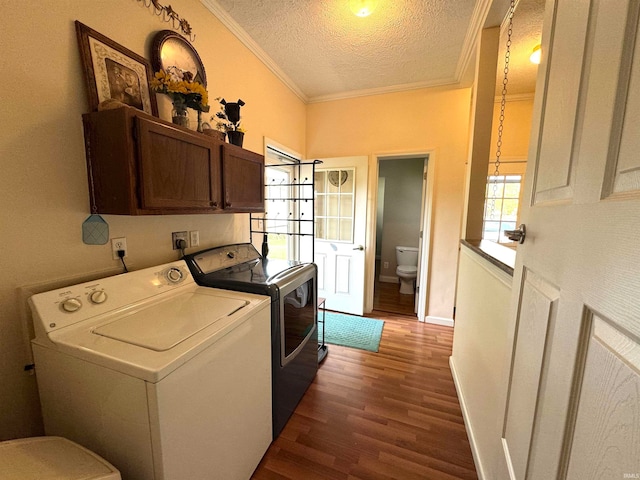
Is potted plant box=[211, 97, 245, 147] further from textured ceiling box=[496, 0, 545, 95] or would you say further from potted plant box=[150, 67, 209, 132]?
textured ceiling box=[496, 0, 545, 95]

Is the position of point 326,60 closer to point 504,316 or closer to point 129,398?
point 504,316

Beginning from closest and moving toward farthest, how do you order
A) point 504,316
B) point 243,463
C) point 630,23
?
point 630,23 < point 504,316 < point 243,463

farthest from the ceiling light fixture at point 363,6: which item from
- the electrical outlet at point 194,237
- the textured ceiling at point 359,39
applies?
the electrical outlet at point 194,237

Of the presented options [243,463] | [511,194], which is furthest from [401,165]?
[243,463]

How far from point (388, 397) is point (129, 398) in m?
1.61

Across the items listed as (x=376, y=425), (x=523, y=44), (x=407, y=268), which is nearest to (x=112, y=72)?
(x=376, y=425)

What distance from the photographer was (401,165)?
438 centimetres

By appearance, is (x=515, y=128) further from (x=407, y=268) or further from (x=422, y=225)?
(x=407, y=268)

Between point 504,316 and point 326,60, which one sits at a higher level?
point 326,60

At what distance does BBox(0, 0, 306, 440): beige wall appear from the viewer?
95 centimetres

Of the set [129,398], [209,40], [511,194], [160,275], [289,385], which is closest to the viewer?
[129,398]

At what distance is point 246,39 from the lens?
205cm

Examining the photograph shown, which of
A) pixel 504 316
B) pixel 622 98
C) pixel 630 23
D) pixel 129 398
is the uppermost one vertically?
pixel 630 23

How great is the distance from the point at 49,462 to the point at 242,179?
1472 mm
